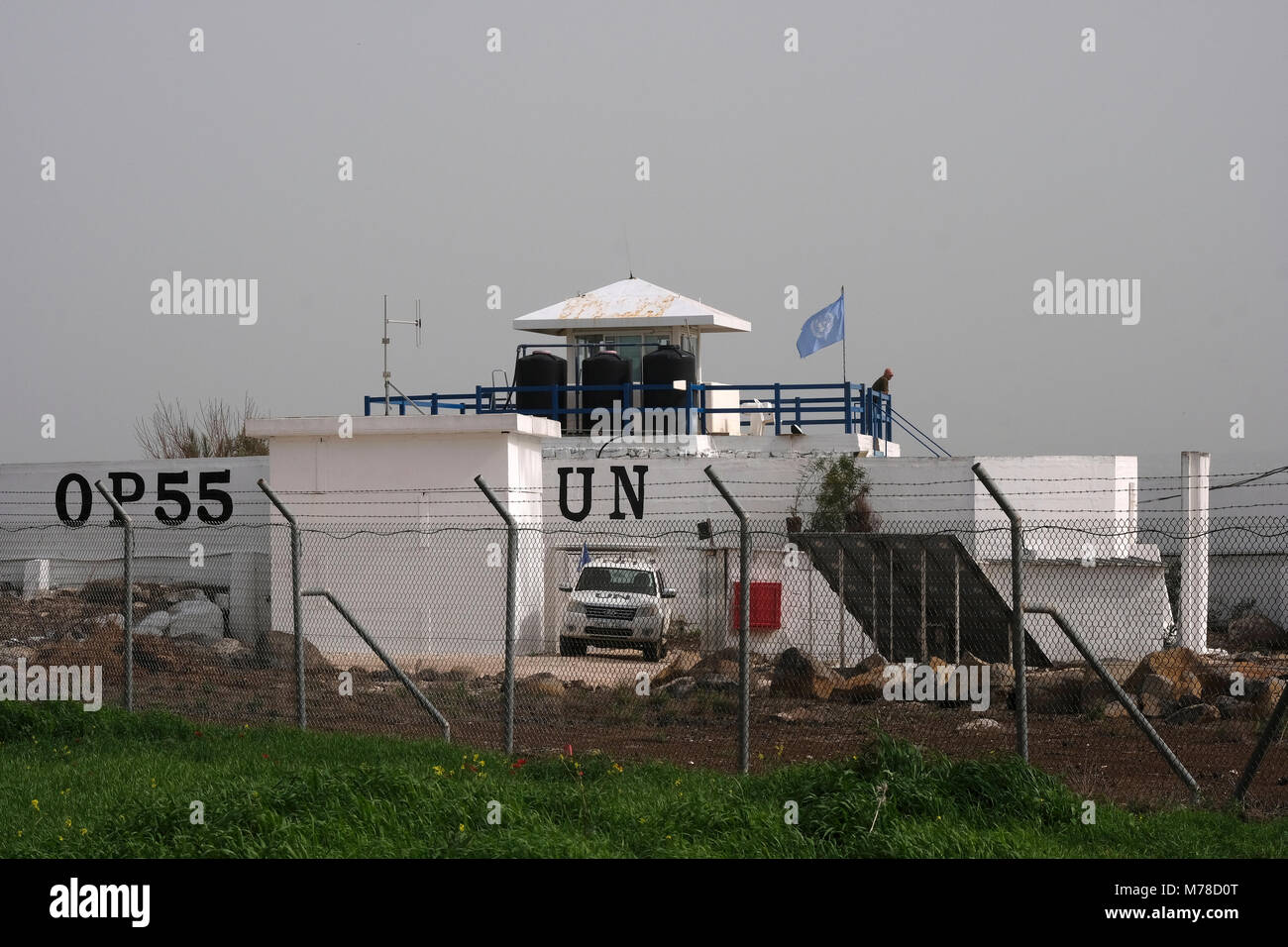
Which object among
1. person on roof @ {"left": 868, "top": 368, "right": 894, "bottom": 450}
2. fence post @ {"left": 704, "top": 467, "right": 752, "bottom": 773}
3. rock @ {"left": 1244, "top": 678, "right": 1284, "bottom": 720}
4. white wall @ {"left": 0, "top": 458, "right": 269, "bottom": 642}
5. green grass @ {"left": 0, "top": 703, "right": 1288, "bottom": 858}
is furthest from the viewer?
person on roof @ {"left": 868, "top": 368, "right": 894, "bottom": 450}

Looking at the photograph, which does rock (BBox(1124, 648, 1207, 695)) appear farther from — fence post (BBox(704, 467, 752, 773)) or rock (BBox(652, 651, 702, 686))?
fence post (BBox(704, 467, 752, 773))

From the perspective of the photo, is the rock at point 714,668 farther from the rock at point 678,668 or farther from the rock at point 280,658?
the rock at point 280,658

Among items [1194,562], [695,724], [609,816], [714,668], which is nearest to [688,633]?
[714,668]

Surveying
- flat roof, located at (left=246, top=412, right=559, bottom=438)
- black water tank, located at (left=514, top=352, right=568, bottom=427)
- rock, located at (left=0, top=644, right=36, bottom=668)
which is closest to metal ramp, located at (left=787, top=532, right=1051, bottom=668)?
flat roof, located at (left=246, top=412, right=559, bottom=438)

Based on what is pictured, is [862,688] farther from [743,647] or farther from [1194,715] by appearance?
[743,647]

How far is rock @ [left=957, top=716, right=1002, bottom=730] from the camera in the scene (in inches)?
473

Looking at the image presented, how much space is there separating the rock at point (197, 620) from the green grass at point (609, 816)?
11.0 meters

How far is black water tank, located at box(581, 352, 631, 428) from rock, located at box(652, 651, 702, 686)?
49.1ft

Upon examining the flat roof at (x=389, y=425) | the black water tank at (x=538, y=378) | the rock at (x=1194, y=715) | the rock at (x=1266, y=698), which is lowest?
the rock at (x=1194, y=715)

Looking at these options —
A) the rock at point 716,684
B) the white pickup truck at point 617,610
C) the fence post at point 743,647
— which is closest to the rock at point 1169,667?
the rock at point 716,684

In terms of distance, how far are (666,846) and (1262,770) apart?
4.93 m

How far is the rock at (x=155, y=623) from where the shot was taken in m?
20.7

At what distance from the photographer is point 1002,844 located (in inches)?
304

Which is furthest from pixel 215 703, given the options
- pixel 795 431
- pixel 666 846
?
pixel 795 431
